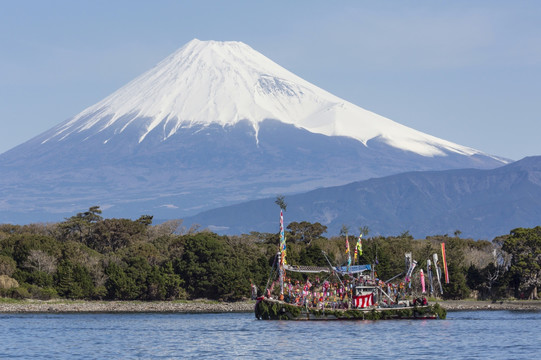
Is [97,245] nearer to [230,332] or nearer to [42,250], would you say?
[42,250]

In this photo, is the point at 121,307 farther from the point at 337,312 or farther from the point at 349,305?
the point at 337,312

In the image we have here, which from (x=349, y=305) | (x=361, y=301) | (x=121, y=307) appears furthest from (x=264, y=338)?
(x=121, y=307)

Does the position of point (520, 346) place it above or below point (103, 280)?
below

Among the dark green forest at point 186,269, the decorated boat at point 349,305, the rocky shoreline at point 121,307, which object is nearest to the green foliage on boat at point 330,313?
the decorated boat at point 349,305

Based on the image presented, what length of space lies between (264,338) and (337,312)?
15.7 metres

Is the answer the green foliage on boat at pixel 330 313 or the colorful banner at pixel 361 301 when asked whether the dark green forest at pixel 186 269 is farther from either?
the colorful banner at pixel 361 301

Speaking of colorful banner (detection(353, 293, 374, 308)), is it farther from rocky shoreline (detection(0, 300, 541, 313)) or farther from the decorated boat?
rocky shoreline (detection(0, 300, 541, 313))

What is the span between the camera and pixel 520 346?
224 feet

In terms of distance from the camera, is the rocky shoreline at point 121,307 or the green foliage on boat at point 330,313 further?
the rocky shoreline at point 121,307

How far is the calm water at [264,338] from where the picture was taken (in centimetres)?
6438

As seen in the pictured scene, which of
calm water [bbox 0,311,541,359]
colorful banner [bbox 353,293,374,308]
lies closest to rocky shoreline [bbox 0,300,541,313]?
calm water [bbox 0,311,541,359]

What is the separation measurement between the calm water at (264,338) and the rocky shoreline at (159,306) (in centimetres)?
1271

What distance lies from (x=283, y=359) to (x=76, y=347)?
52.6 feet

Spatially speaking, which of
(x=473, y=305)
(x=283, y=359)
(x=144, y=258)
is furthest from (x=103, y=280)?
(x=283, y=359)
